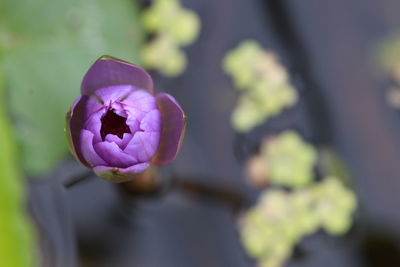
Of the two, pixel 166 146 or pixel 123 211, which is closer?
pixel 166 146

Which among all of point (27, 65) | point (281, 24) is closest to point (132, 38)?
point (27, 65)

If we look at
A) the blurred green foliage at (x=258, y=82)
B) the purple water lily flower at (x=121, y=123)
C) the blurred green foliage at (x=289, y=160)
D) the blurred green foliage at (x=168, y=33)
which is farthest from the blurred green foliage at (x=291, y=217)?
the purple water lily flower at (x=121, y=123)

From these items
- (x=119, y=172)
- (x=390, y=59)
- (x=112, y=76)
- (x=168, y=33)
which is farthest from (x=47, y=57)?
(x=390, y=59)

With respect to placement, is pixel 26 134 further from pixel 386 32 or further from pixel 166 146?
pixel 386 32

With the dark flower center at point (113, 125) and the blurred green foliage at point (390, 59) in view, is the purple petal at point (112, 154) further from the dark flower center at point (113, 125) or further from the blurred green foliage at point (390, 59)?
the blurred green foliage at point (390, 59)

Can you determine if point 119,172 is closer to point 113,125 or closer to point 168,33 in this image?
point 113,125

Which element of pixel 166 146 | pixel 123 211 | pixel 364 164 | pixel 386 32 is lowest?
pixel 123 211
